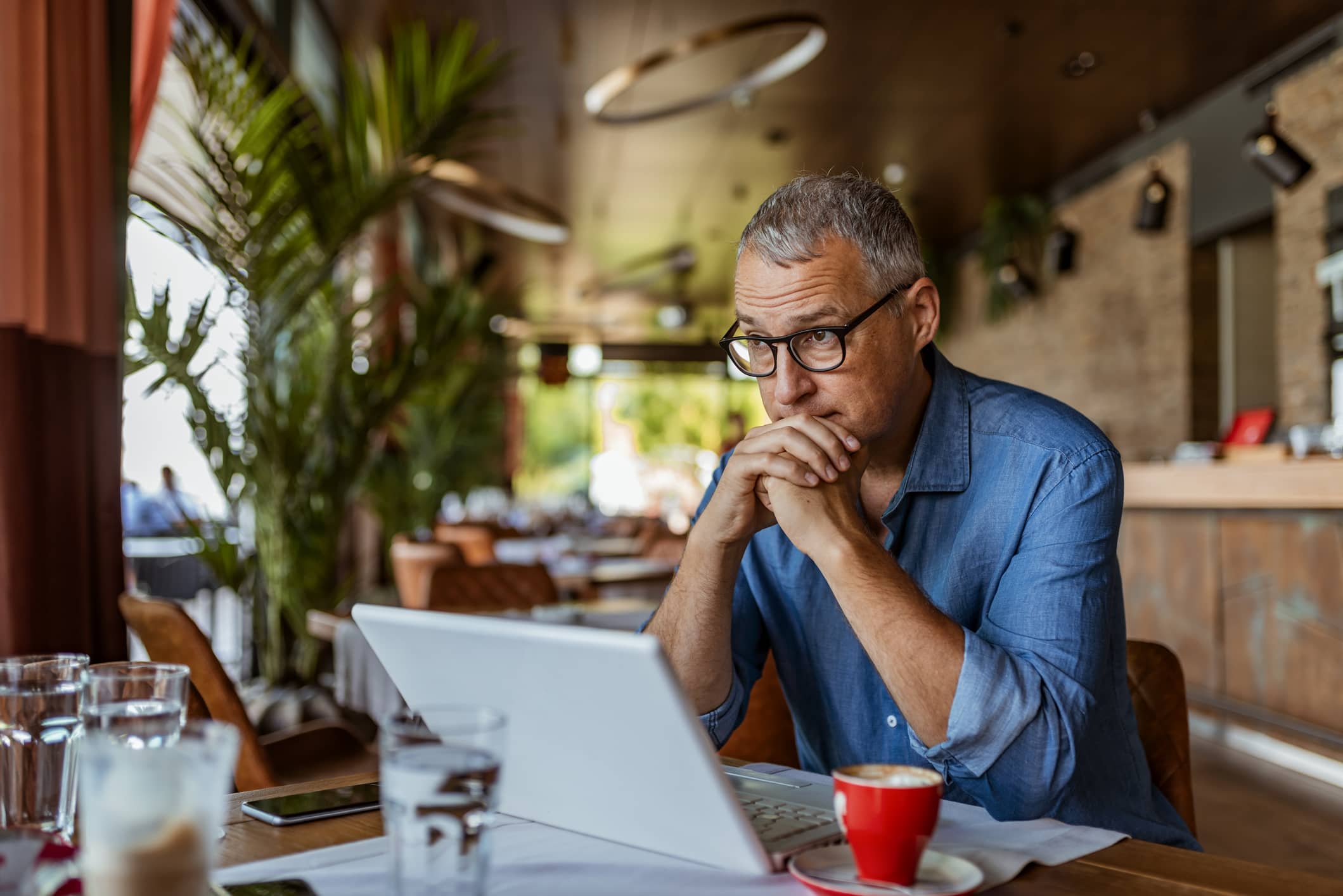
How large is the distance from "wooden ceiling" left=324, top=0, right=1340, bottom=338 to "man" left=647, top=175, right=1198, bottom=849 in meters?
3.15

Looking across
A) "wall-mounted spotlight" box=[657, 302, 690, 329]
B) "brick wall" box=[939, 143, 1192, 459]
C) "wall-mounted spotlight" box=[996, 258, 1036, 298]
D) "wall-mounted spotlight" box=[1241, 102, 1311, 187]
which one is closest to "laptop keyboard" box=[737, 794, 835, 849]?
"wall-mounted spotlight" box=[1241, 102, 1311, 187]

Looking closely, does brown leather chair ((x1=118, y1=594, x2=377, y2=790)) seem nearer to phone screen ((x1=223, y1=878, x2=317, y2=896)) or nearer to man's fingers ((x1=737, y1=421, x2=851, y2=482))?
phone screen ((x1=223, y1=878, x2=317, y2=896))

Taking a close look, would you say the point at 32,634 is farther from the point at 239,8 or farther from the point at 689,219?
the point at 689,219

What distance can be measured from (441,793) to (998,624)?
773 mm

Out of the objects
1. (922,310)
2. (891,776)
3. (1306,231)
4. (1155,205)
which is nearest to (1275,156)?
(1306,231)

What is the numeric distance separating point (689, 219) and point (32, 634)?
9845 millimetres

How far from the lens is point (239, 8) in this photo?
4730 mm

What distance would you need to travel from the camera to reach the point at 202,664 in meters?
1.55

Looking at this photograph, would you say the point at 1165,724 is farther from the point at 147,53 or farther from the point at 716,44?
the point at 716,44

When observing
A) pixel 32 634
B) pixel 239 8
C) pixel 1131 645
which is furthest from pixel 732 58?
pixel 1131 645

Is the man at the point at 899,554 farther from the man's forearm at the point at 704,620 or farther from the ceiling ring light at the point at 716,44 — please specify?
the ceiling ring light at the point at 716,44

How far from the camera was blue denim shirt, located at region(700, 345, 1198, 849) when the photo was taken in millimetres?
1134

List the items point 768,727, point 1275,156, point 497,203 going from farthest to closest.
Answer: point 497,203
point 1275,156
point 768,727

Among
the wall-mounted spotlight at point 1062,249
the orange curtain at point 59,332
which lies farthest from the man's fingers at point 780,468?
the wall-mounted spotlight at point 1062,249
